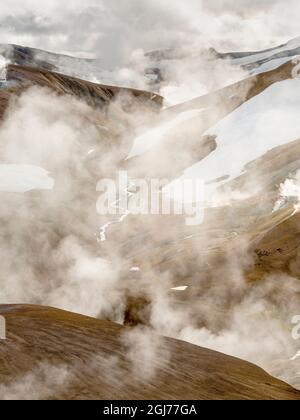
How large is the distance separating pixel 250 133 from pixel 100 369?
112 m

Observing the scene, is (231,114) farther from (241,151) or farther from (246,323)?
(246,323)

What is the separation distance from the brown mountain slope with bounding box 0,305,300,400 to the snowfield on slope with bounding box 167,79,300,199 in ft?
262

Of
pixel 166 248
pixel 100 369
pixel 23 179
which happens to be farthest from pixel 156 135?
pixel 100 369

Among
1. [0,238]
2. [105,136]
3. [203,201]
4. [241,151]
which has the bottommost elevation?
[0,238]

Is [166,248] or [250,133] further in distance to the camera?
[250,133]

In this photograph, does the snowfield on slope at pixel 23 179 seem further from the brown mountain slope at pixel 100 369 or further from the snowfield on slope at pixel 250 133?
the brown mountain slope at pixel 100 369

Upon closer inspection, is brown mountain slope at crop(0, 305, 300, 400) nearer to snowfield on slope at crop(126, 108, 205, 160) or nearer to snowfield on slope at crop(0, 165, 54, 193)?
snowfield on slope at crop(0, 165, 54, 193)

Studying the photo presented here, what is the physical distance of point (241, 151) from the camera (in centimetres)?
13350

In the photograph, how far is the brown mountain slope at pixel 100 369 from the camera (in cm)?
3297

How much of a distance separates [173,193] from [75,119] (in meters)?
79.8

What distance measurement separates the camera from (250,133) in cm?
14025

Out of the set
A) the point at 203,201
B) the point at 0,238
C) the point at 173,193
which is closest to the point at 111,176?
the point at 173,193

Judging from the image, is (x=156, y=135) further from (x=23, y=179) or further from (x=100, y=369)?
(x=100, y=369)

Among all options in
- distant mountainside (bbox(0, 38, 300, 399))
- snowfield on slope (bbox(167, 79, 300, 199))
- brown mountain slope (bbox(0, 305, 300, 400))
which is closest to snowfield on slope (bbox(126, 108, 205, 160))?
distant mountainside (bbox(0, 38, 300, 399))
